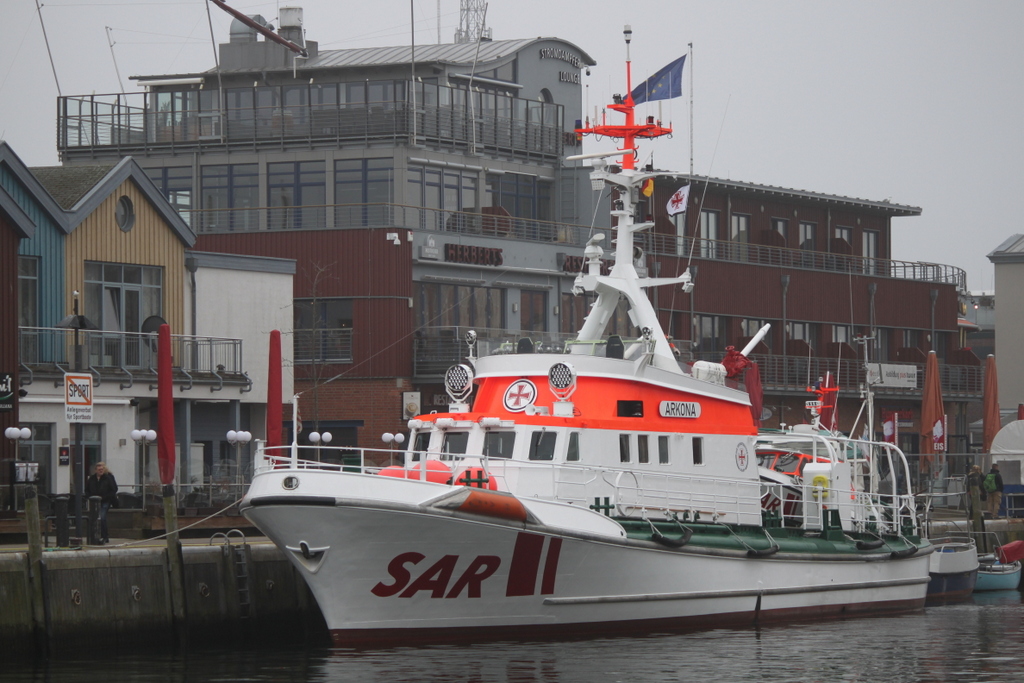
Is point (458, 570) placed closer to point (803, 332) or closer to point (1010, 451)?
point (1010, 451)

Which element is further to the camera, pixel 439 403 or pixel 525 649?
pixel 439 403

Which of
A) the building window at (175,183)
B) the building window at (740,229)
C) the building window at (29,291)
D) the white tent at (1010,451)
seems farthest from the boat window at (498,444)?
the building window at (740,229)

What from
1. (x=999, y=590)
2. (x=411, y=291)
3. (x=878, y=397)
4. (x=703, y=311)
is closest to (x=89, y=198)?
(x=411, y=291)

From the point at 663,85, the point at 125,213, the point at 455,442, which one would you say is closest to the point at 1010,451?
the point at 663,85

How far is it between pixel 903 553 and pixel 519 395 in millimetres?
7784

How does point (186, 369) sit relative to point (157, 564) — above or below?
above

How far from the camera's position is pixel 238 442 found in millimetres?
34375

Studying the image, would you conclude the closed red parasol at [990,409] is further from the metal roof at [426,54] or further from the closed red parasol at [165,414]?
the closed red parasol at [165,414]

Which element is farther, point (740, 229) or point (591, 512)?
point (740, 229)

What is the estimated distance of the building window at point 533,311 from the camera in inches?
1880

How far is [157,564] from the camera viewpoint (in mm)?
21984

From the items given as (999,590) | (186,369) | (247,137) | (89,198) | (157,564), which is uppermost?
(247,137)

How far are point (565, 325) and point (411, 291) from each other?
19.7 feet

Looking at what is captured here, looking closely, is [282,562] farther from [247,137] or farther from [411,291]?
[247,137]
